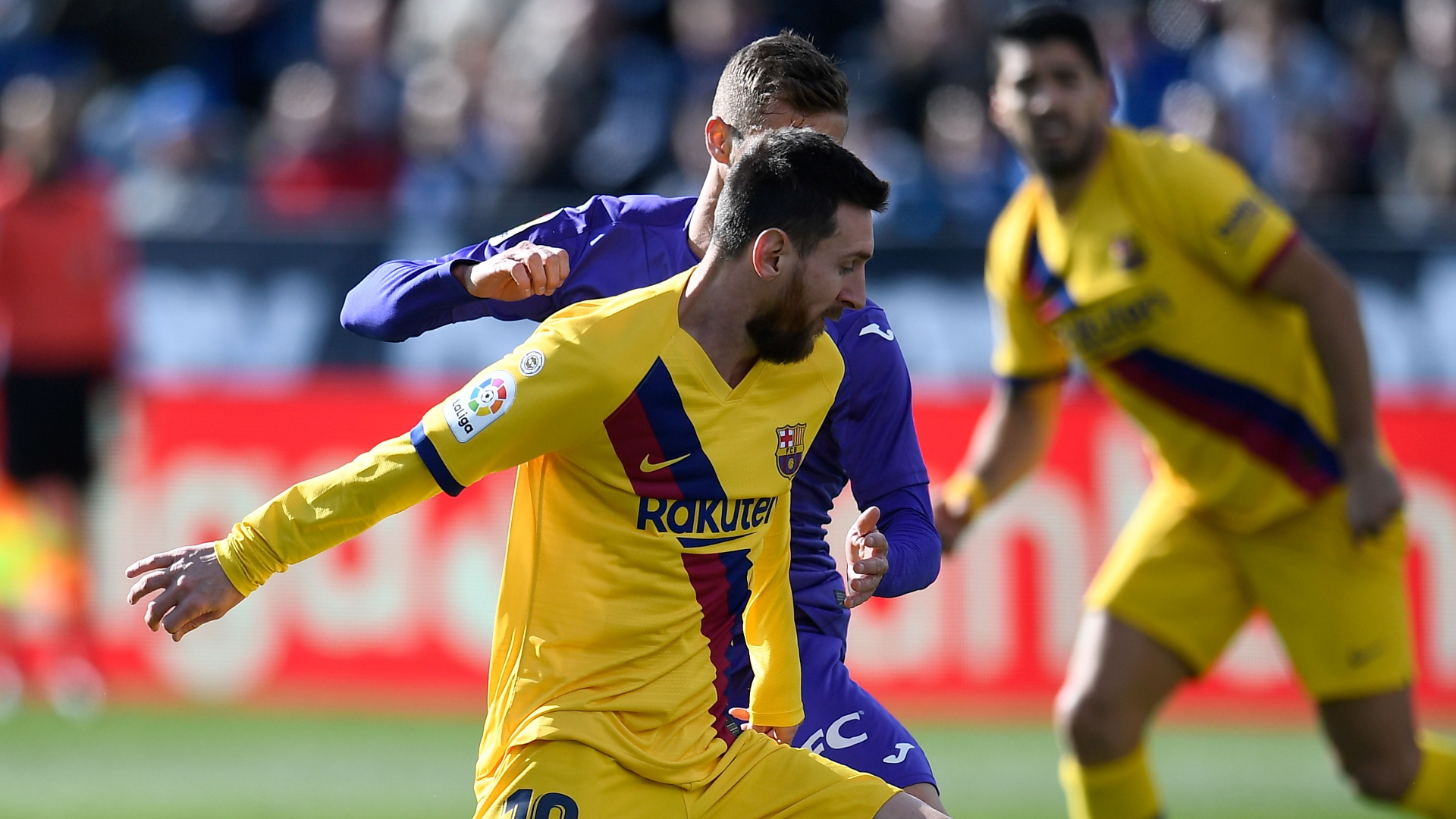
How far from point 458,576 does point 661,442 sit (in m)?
6.04

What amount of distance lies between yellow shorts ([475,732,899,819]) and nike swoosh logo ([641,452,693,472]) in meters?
0.58

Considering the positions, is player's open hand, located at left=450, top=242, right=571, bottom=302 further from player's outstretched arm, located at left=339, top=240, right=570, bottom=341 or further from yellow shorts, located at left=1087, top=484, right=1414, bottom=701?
yellow shorts, located at left=1087, top=484, right=1414, bottom=701

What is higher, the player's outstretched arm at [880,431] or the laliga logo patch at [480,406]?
the laliga logo patch at [480,406]

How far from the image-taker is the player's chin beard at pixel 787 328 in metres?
3.80

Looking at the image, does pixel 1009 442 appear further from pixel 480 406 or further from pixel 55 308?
pixel 55 308

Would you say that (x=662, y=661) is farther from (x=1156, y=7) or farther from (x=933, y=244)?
(x=1156, y=7)

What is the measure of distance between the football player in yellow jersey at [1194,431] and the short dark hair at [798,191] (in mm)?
2223

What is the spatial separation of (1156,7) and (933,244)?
3.29 meters

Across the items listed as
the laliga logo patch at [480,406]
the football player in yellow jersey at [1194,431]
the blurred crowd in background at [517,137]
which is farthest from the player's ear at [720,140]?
the blurred crowd in background at [517,137]

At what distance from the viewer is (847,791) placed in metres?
3.90

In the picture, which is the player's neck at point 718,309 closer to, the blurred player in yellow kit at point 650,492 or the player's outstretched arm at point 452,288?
the blurred player in yellow kit at point 650,492

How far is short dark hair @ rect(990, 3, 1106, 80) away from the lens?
19.2 ft

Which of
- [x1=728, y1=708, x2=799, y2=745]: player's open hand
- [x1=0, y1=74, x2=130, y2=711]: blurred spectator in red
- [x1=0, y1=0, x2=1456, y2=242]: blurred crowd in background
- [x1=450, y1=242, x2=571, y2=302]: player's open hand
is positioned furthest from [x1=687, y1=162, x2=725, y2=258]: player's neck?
[x1=0, y1=74, x2=130, y2=711]: blurred spectator in red

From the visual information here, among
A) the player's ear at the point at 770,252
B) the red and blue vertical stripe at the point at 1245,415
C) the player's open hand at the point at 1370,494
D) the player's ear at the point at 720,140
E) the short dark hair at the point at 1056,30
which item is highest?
the short dark hair at the point at 1056,30
